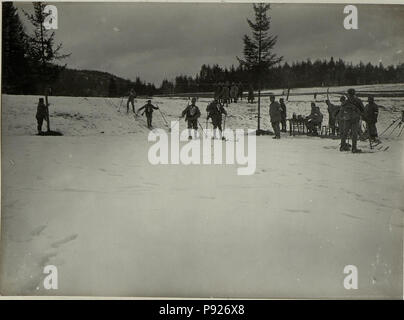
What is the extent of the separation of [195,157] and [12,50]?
2.14 metres

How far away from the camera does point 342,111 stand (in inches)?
177

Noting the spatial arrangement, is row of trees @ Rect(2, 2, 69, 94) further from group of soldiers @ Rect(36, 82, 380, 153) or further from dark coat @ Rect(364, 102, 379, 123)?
dark coat @ Rect(364, 102, 379, 123)

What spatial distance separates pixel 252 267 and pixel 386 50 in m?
2.56

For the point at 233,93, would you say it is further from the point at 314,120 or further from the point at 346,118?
the point at 346,118

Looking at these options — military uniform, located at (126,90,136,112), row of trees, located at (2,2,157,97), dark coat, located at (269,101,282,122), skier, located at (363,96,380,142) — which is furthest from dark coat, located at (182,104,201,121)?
skier, located at (363,96,380,142)

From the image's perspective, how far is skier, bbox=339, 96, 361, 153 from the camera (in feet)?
14.5

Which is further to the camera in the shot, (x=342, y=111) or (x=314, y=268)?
(x=342, y=111)

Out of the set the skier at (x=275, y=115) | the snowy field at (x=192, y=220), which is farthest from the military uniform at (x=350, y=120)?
the skier at (x=275, y=115)

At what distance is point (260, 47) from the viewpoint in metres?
4.30

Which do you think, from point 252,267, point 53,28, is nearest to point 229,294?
point 252,267

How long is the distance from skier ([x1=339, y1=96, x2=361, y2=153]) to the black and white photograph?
0.02 metres

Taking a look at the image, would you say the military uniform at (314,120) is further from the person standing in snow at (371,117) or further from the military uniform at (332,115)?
the person standing in snow at (371,117)

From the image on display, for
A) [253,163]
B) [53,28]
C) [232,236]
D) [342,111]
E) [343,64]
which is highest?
[53,28]
